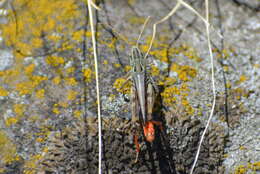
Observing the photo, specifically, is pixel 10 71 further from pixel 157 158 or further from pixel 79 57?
pixel 157 158

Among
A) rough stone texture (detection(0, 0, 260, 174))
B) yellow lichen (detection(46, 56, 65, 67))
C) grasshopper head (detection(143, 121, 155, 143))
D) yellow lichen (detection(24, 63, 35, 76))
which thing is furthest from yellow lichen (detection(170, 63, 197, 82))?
yellow lichen (detection(24, 63, 35, 76))

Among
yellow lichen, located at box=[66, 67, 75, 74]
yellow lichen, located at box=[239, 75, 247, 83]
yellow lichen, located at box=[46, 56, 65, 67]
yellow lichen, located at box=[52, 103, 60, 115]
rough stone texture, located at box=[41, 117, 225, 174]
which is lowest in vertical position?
rough stone texture, located at box=[41, 117, 225, 174]

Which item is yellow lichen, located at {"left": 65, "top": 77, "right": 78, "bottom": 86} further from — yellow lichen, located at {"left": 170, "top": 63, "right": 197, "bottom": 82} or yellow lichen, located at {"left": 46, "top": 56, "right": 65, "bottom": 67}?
yellow lichen, located at {"left": 170, "top": 63, "right": 197, "bottom": 82}

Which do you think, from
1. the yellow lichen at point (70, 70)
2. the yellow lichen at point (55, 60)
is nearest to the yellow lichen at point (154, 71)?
the yellow lichen at point (70, 70)

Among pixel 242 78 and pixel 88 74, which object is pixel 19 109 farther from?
pixel 242 78

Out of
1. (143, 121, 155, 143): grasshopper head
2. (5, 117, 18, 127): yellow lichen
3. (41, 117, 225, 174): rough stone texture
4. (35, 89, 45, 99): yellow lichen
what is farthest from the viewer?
(35, 89, 45, 99): yellow lichen

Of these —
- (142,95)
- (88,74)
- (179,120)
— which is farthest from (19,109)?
(179,120)

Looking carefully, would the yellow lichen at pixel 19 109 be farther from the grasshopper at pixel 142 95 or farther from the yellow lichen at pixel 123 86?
the grasshopper at pixel 142 95

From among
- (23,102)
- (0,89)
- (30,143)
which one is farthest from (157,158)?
(0,89)
